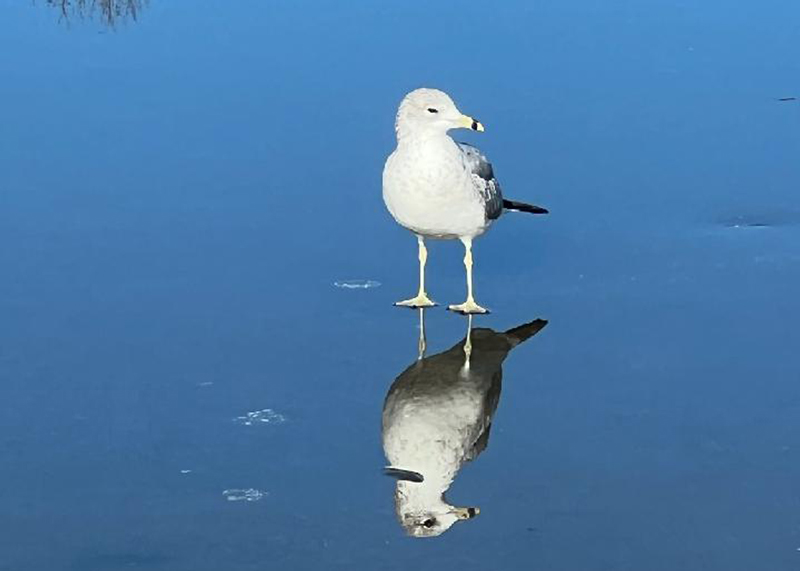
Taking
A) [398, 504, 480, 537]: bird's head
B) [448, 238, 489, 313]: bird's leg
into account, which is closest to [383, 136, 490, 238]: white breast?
[448, 238, 489, 313]: bird's leg

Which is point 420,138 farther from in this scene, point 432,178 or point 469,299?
point 469,299

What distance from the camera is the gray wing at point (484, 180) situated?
8.01m

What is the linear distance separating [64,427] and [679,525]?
6.77 feet

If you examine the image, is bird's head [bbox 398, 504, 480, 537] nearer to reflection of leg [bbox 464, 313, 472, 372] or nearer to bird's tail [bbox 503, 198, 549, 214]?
reflection of leg [bbox 464, 313, 472, 372]

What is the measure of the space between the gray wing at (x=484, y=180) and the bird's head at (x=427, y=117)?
0.21m

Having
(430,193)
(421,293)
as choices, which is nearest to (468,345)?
(421,293)

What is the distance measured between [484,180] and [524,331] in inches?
30.5

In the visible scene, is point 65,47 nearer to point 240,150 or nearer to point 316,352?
point 240,150

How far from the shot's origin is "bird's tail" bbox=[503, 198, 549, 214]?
340 inches

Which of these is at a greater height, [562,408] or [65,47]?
[65,47]

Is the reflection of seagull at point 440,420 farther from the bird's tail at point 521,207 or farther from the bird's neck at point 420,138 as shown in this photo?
the bird's tail at point 521,207

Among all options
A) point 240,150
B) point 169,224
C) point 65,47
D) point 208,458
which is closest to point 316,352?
point 208,458

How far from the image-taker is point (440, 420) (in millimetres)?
6746

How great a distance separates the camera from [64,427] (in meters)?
6.66
